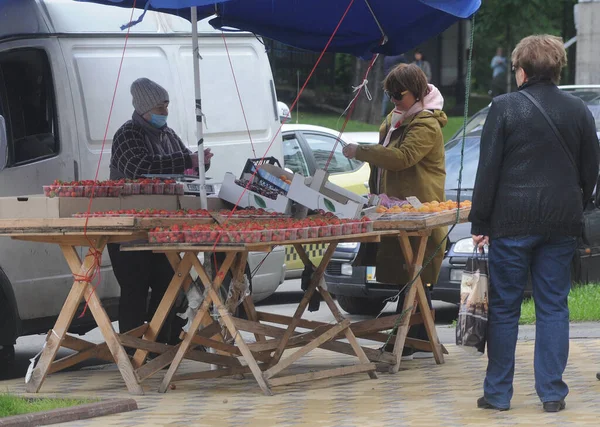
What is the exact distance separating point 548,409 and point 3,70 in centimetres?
417

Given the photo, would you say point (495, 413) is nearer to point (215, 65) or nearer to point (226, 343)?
point (226, 343)

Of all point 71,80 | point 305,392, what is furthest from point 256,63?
point 305,392

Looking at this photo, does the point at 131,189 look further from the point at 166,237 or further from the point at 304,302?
the point at 304,302

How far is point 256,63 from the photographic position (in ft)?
33.8

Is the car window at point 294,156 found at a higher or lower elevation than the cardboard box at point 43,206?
lower

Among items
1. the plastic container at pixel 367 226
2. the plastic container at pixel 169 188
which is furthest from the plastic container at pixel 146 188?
the plastic container at pixel 367 226

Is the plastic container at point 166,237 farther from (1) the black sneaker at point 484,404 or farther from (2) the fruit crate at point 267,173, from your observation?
(1) the black sneaker at point 484,404

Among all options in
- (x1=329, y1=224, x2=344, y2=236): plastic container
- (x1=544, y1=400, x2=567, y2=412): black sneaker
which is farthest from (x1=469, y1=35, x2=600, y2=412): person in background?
(x1=329, y1=224, x2=344, y2=236): plastic container

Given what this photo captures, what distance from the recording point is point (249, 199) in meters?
7.62

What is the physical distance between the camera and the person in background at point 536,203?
20.6 feet

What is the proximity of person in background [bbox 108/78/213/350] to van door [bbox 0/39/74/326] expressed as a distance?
43 centimetres

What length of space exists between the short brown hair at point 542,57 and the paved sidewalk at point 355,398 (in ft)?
5.63

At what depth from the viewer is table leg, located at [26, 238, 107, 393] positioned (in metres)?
7.17

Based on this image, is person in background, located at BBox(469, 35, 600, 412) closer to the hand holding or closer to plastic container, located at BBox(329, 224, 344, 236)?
plastic container, located at BBox(329, 224, 344, 236)
